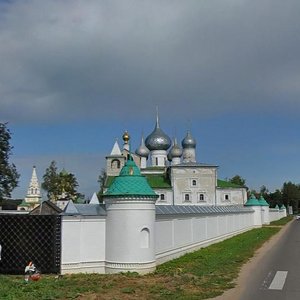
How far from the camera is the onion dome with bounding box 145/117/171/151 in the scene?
260 feet

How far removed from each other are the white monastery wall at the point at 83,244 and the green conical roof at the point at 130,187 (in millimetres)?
938

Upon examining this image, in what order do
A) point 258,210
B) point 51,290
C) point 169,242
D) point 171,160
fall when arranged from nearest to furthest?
point 51,290
point 169,242
point 258,210
point 171,160

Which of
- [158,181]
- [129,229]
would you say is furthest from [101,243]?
[158,181]

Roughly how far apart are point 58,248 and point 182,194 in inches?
2301

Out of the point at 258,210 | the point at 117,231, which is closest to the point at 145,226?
the point at 117,231

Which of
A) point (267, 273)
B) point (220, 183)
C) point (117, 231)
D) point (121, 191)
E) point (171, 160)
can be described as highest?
point (171, 160)

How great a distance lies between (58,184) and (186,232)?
5456 cm

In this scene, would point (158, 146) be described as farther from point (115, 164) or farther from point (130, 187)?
point (130, 187)

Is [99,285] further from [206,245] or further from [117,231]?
[206,245]

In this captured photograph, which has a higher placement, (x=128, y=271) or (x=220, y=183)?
(x=220, y=183)

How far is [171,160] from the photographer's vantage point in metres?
83.6

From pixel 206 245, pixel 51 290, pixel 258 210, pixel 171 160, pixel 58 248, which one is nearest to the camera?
pixel 51 290

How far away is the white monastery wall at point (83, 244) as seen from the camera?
43.2 ft

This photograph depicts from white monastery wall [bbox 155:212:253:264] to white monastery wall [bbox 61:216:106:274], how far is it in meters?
2.39
